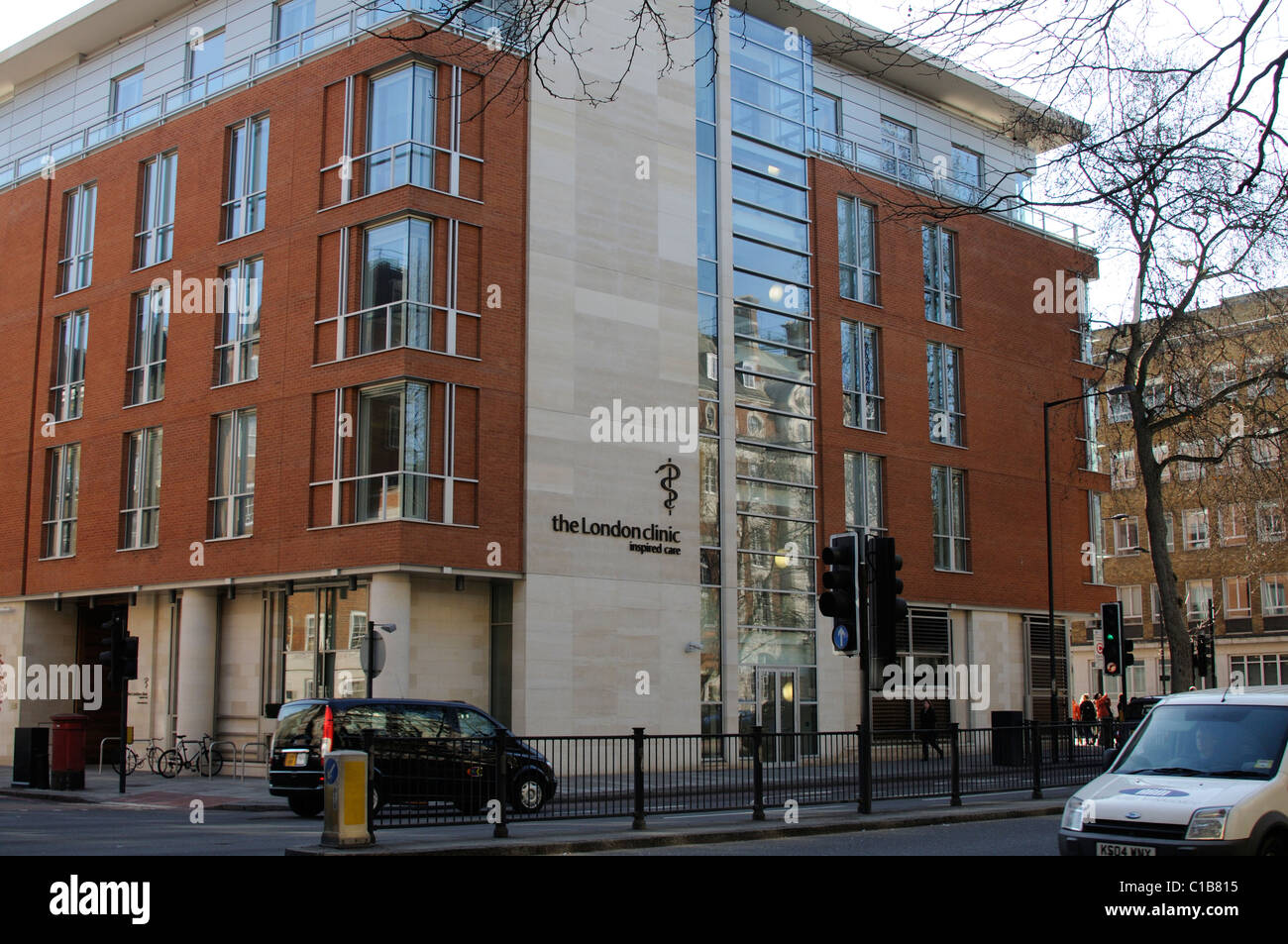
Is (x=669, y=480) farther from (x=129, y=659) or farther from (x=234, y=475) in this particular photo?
(x=129, y=659)

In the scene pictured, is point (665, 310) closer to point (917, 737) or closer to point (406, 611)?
point (406, 611)

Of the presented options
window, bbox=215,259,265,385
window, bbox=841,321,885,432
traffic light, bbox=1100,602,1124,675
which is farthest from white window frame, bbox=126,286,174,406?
traffic light, bbox=1100,602,1124,675

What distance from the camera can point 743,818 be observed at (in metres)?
17.4

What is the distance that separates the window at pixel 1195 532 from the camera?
72.4m

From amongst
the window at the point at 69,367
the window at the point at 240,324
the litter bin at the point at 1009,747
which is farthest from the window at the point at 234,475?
the litter bin at the point at 1009,747

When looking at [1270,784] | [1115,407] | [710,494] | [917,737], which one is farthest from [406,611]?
[1115,407]

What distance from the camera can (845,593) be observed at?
17.2 m

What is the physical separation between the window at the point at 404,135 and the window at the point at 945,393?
17.9 metres

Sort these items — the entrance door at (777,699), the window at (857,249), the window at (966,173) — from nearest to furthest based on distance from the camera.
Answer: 1. the entrance door at (777,699)
2. the window at (857,249)
3. the window at (966,173)

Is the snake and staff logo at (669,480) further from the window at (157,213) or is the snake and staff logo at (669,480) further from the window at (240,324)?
the window at (157,213)

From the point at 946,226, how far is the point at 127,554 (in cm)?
2591

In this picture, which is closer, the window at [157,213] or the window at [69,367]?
the window at [157,213]

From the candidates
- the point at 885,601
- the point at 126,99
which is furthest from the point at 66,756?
the point at 126,99

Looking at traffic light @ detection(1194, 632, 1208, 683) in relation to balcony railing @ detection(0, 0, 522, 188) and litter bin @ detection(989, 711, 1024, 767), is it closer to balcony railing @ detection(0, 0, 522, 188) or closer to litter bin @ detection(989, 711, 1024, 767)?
litter bin @ detection(989, 711, 1024, 767)
